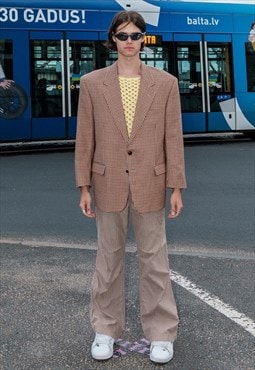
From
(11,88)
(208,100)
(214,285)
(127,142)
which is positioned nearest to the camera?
(127,142)

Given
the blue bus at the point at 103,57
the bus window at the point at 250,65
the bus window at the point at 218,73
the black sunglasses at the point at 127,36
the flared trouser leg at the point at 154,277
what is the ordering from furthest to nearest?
1. the bus window at the point at 250,65
2. the bus window at the point at 218,73
3. the blue bus at the point at 103,57
4. the flared trouser leg at the point at 154,277
5. the black sunglasses at the point at 127,36

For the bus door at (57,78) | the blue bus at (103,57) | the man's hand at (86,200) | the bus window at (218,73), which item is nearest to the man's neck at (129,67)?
the man's hand at (86,200)

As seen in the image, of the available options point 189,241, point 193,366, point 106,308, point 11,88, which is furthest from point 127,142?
point 11,88

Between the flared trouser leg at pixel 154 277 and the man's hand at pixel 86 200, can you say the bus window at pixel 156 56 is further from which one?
the flared trouser leg at pixel 154 277

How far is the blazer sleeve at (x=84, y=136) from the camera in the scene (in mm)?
Answer: 3301

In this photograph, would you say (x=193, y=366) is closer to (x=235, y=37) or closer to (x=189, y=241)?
(x=189, y=241)

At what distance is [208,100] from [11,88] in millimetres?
4966

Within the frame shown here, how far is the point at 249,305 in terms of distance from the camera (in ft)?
14.4

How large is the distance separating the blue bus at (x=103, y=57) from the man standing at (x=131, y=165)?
10313 millimetres

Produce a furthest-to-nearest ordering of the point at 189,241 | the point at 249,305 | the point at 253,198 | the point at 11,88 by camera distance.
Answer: the point at 11,88 → the point at 253,198 → the point at 189,241 → the point at 249,305

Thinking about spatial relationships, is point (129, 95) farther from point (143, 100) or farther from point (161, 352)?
point (161, 352)

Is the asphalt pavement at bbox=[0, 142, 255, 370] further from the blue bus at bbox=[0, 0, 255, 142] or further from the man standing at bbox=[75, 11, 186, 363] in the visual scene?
the blue bus at bbox=[0, 0, 255, 142]

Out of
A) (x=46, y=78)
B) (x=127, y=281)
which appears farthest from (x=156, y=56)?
(x=127, y=281)

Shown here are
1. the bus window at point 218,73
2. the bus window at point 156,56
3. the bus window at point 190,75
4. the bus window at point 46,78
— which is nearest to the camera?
the bus window at point 46,78
